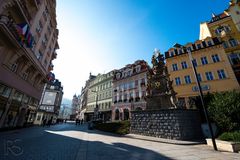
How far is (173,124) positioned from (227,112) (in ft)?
14.3

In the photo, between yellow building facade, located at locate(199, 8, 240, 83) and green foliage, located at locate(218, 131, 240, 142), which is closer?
green foliage, located at locate(218, 131, 240, 142)

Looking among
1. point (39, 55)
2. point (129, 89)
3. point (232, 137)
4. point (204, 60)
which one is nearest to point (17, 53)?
point (39, 55)

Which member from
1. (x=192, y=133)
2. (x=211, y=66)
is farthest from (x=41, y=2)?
(x=211, y=66)

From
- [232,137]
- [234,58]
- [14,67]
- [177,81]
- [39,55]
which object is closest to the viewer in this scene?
[232,137]

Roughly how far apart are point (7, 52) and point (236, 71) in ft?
118

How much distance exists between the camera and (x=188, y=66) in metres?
25.3

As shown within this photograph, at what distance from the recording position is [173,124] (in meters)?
11.7

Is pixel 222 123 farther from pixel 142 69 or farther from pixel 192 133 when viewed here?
pixel 142 69

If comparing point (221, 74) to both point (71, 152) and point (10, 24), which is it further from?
point (10, 24)

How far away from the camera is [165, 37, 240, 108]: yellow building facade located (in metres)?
21.5

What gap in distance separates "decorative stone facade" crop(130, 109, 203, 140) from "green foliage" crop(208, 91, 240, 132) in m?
2.03

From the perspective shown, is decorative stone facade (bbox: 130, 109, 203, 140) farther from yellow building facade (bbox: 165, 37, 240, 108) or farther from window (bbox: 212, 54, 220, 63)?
window (bbox: 212, 54, 220, 63)

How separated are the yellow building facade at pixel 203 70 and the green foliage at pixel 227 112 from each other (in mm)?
11340

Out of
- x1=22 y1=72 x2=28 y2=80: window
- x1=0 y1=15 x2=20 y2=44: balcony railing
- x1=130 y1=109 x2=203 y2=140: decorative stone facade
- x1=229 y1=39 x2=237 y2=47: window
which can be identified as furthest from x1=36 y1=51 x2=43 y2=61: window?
x1=229 y1=39 x2=237 y2=47: window
